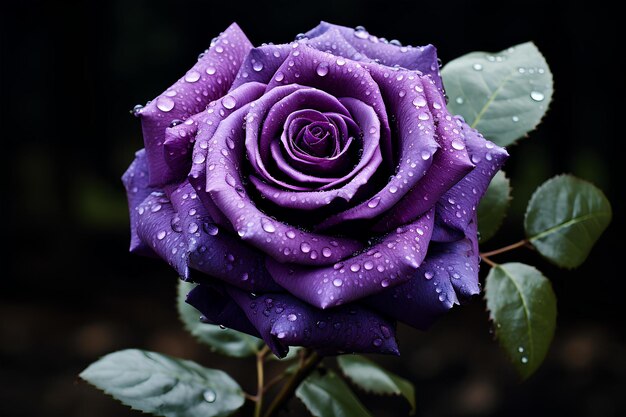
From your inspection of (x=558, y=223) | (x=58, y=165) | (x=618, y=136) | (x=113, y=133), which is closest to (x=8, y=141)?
(x=58, y=165)

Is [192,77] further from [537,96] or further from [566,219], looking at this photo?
[566,219]

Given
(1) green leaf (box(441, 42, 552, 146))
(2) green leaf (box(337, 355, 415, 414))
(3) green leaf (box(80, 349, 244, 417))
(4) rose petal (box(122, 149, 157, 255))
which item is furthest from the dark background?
(4) rose petal (box(122, 149, 157, 255))

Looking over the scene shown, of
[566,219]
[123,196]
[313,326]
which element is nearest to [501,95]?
[566,219]

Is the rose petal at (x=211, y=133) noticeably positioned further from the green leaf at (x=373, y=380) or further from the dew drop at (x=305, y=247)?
the green leaf at (x=373, y=380)

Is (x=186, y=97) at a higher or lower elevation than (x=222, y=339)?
higher

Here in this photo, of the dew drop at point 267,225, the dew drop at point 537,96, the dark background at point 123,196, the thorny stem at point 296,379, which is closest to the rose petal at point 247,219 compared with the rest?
the dew drop at point 267,225

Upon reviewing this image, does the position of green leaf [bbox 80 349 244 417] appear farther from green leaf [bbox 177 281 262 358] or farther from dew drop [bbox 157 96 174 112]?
dew drop [bbox 157 96 174 112]
